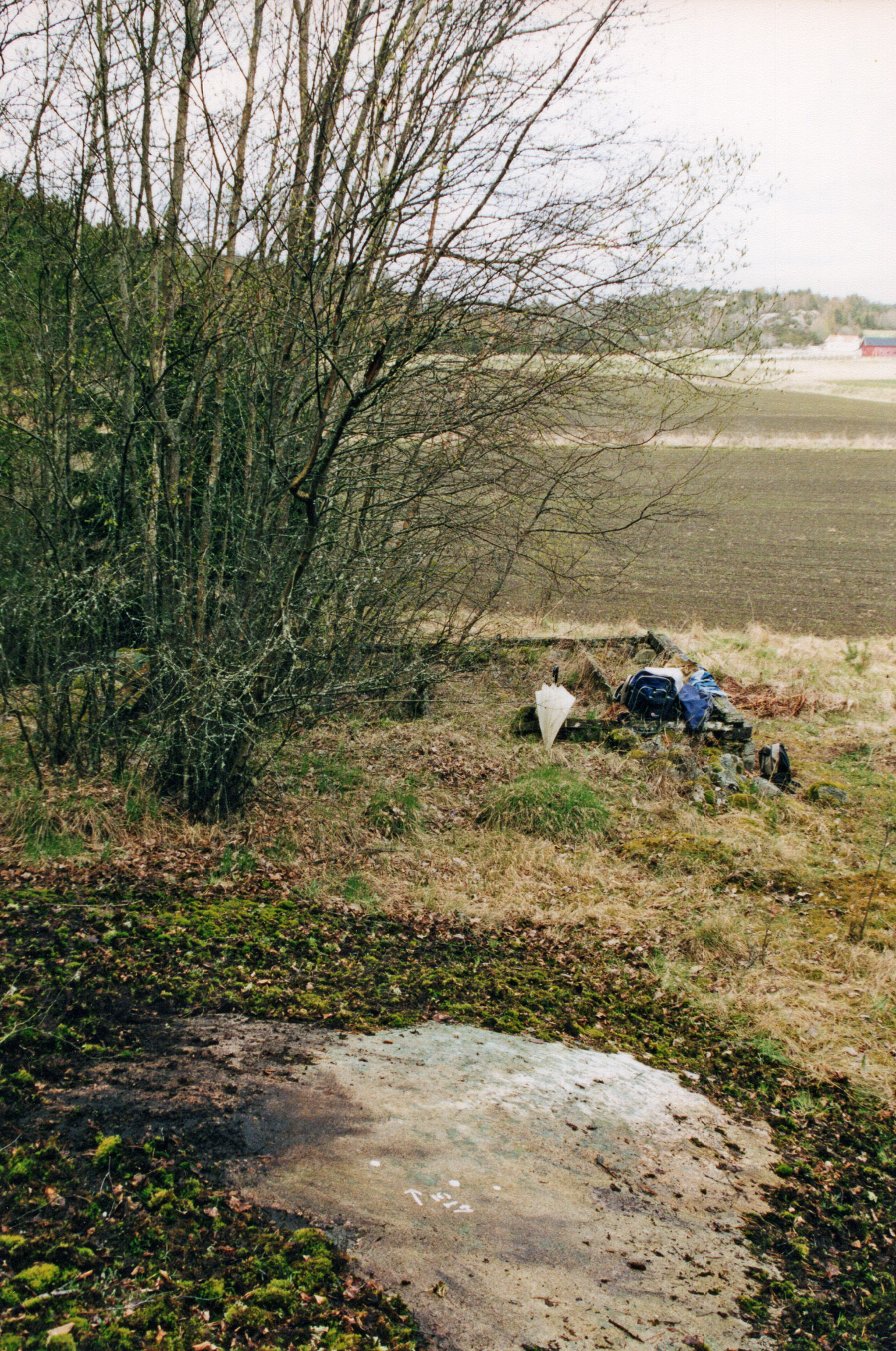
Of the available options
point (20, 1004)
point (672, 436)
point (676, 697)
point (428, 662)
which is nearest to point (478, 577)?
point (428, 662)

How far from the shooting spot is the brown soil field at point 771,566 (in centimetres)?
1455

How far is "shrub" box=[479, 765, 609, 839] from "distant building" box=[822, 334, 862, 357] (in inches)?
3499

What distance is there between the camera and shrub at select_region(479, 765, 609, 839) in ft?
20.9

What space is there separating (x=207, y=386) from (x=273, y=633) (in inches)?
77.4

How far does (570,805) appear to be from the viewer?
6.52m

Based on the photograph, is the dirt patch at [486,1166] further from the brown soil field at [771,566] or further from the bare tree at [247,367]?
the brown soil field at [771,566]

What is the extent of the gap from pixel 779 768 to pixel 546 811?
8.54 ft

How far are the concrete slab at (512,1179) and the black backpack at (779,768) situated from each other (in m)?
4.59

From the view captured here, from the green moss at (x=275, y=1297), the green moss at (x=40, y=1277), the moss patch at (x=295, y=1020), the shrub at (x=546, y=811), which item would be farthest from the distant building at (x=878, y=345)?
the green moss at (x=40, y=1277)

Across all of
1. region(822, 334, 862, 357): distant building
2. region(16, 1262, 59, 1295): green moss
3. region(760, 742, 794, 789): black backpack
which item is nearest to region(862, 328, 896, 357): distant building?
region(822, 334, 862, 357): distant building

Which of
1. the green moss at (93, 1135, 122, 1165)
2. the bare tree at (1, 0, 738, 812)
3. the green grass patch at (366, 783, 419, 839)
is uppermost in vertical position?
the bare tree at (1, 0, 738, 812)

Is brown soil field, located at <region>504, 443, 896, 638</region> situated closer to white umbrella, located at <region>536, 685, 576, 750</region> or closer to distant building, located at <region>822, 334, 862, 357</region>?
white umbrella, located at <region>536, 685, 576, 750</region>

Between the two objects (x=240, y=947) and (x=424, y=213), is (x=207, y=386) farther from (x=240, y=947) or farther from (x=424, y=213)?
(x=240, y=947)

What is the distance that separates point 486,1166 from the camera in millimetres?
2705
